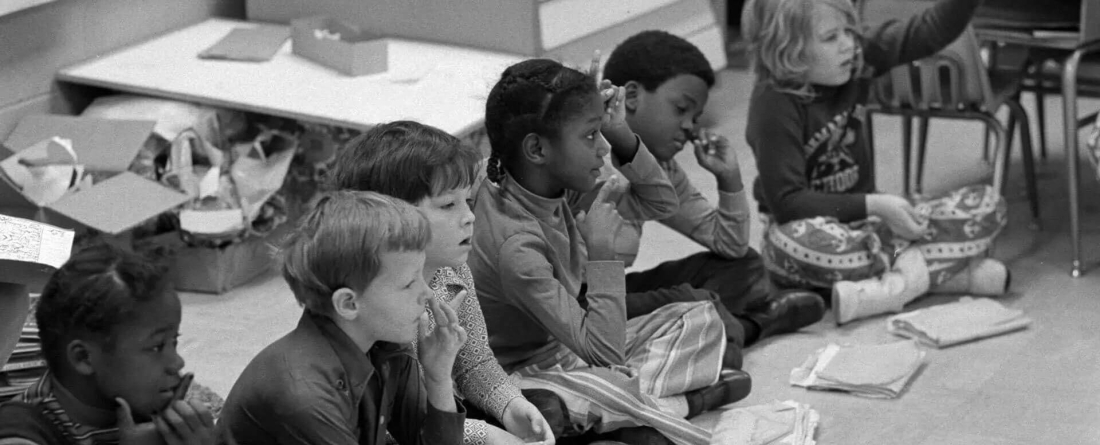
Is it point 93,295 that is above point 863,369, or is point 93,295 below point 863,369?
above

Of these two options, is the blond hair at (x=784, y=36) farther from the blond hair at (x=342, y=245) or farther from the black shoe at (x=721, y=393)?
the blond hair at (x=342, y=245)

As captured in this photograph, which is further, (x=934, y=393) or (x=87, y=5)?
(x=87, y=5)

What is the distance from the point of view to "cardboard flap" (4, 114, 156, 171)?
134 inches

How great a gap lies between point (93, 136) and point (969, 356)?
2155 millimetres

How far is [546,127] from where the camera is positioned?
7.94 ft

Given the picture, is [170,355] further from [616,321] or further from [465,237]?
[616,321]

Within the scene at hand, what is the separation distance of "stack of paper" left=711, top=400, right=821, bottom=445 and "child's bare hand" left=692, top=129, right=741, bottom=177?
54 centimetres

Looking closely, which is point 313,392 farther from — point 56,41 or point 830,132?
point 56,41

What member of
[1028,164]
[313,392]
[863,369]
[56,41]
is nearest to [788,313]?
[863,369]

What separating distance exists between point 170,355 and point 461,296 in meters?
0.43

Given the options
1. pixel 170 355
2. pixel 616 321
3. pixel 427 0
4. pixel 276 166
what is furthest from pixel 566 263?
pixel 427 0

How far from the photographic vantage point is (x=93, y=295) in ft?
6.15

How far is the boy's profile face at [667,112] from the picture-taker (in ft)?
9.64

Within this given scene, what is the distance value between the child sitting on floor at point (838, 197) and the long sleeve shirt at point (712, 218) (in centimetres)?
27
